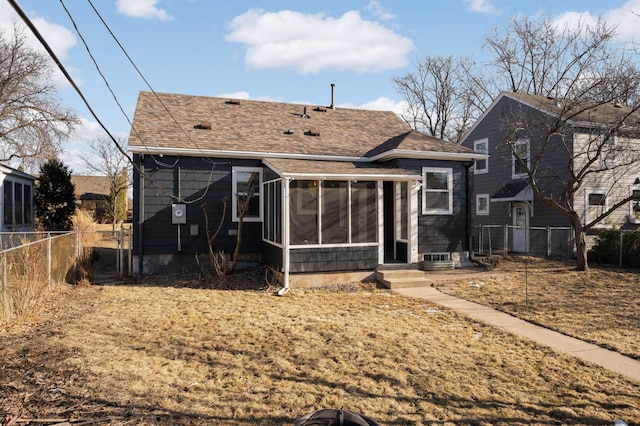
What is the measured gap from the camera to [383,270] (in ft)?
36.7

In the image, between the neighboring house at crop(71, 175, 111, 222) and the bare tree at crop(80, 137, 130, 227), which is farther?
the neighboring house at crop(71, 175, 111, 222)

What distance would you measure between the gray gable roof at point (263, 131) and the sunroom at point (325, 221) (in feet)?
5.41

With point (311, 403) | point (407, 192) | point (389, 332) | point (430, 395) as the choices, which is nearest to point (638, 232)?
point (407, 192)

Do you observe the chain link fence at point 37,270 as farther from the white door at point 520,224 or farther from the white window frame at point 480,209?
the white window frame at point 480,209

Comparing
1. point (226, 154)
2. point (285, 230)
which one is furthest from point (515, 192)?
point (226, 154)

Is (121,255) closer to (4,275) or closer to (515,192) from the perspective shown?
(4,275)

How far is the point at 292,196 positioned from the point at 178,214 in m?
3.87

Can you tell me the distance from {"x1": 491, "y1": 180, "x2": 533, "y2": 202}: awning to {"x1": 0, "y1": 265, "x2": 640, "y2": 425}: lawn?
1104 cm

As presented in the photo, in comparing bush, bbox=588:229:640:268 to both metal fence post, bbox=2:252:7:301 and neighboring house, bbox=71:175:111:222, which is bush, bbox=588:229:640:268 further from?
neighboring house, bbox=71:175:111:222

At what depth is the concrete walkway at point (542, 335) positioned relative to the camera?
5344mm

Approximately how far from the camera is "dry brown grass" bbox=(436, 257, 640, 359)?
22.3ft

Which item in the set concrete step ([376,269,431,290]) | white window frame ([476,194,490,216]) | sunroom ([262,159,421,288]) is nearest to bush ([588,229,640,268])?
white window frame ([476,194,490,216])

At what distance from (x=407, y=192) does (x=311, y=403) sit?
9.03m

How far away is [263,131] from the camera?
14.0 m
